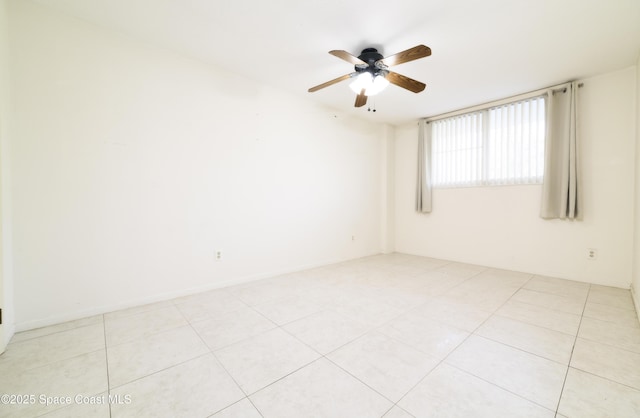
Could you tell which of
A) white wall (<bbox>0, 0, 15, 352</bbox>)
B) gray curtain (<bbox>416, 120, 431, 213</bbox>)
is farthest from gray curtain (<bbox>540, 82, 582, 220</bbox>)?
white wall (<bbox>0, 0, 15, 352</bbox>)

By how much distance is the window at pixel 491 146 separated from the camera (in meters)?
3.65

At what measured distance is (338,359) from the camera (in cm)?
167

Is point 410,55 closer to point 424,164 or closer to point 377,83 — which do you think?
point 377,83

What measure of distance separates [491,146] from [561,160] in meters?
0.91

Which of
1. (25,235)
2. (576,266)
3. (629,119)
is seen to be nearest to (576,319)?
(576,266)

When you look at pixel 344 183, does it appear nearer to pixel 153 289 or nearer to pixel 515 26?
pixel 515 26

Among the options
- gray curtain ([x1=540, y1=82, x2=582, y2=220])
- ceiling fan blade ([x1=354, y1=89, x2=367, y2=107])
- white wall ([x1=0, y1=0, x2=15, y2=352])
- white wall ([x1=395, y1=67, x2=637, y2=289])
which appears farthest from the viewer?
gray curtain ([x1=540, y1=82, x2=582, y2=220])

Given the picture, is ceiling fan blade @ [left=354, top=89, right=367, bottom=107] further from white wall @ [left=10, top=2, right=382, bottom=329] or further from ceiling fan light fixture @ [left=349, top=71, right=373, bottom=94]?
white wall @ [left=10, top=2, right=382, bottom=329]

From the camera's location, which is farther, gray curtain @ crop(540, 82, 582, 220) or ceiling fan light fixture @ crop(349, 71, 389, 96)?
gray curtain @ crop(540, 82, 582, 220)

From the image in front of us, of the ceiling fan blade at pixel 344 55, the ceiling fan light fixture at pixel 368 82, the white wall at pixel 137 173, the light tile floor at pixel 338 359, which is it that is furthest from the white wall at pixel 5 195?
the ceiling fan light fixture at pixel 368 82

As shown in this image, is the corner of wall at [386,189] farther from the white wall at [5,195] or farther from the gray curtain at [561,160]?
the white wall at [5,195]

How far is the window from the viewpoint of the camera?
3.65 m

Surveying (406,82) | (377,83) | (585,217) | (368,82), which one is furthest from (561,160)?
(368,82)

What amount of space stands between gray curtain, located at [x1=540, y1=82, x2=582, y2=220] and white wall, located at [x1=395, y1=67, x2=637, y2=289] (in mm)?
161
